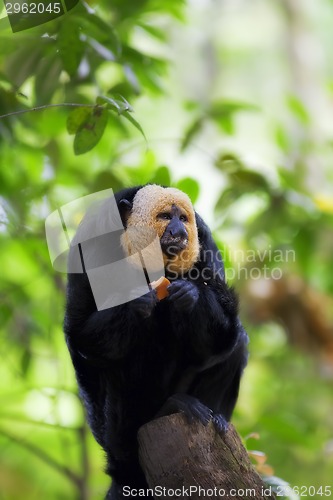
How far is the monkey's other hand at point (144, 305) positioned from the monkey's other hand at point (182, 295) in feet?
0.28

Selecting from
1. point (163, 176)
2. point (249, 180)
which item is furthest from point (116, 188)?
point (249, 180)

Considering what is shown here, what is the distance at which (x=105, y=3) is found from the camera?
3795 mm

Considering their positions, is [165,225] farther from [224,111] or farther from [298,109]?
[298,109]

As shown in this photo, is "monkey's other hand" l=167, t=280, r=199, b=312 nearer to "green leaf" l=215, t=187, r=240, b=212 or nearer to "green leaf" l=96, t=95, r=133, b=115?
"green leaf" l=96, t=95, r=133, b=115

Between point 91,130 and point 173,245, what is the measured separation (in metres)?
0.60

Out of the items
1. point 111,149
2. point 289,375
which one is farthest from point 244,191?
point 289,375

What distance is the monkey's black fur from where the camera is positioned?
8.70ft

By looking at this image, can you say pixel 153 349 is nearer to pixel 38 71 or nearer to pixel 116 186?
pixel 116 186

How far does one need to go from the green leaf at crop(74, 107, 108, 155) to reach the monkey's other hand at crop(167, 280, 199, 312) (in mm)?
695

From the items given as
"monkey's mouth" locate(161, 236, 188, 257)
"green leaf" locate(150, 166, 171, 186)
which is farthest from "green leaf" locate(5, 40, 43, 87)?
"monkey's mouth" locate(161, 236, 188, 257)

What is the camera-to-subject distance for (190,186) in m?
3.50

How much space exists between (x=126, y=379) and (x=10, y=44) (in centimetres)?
162

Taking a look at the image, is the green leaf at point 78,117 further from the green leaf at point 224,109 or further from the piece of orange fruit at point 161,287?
the green leaf at point 224,109

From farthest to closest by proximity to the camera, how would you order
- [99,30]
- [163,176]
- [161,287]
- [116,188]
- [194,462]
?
[116,188] → [163,176] → [99,30] → [161,287] → [194,462]
